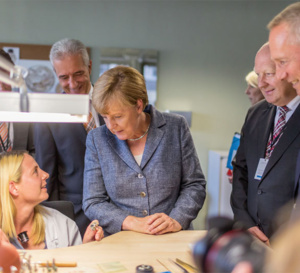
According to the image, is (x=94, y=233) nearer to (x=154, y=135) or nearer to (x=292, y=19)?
(x=154, y=135)

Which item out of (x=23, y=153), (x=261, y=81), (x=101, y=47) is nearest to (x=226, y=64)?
(x=101, y=47)

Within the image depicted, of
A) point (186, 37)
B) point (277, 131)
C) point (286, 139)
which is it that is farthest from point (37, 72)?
point (286, 139)

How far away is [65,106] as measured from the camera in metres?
1.28

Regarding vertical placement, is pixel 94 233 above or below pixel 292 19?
below

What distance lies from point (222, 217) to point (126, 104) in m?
1.21

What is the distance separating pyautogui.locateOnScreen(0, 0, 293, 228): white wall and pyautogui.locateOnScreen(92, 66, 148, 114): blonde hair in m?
3.60

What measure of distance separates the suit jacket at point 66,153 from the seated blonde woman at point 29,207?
13.9 inches

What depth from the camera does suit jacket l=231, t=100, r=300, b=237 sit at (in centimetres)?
208

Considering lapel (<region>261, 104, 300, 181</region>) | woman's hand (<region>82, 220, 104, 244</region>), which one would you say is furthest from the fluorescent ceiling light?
lapel (<region>261, 104, 300, 181</region>)

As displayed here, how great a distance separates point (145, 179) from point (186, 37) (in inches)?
157

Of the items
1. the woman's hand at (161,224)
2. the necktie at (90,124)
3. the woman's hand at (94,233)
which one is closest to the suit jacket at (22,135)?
the necktie at (90,124)

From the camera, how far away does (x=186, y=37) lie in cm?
571

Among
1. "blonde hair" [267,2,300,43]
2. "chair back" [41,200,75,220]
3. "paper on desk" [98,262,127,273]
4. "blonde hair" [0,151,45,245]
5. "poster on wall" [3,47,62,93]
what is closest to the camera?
"paper on desk" [98,262,127,273]

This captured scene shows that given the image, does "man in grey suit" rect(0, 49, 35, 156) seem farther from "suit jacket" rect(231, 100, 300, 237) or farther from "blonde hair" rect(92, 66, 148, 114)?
"suit jacket" rect(231, 100, 300, 237)
